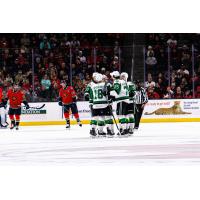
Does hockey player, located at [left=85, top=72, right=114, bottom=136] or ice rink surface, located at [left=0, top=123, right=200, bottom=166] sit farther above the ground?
hockey player, located at [left=85, top=72, right=114, bottom=136]

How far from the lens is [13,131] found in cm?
1454

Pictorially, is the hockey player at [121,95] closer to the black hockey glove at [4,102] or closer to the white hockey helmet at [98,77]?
the white hockey helmet at [98,77]

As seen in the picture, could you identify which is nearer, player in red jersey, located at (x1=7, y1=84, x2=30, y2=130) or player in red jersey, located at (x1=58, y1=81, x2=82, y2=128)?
player in red jersey, located at (x1=7, y1=84, x2=30, y2=130)

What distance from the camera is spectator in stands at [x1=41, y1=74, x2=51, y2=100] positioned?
16.4m

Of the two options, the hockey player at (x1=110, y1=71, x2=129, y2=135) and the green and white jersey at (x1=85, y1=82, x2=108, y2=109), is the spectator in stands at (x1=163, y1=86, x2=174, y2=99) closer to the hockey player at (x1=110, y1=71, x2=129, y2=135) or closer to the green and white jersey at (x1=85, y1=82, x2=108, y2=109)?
the hockey player at (x1=110, y1=71, x2=129, y2=135)

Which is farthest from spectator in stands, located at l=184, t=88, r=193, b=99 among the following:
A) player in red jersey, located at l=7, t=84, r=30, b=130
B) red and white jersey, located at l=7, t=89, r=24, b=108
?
red and white jersey, located at l=7, t=89, r=24, b=108

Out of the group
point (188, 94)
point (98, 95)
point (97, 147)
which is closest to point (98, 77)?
point (98, 95)

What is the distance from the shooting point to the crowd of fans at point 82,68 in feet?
53.8

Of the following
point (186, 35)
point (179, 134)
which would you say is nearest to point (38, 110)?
point (179, 134)

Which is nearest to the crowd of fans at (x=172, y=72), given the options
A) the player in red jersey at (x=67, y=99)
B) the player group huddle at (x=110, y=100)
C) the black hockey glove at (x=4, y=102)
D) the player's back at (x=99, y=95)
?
the player in red jersey at (x=67, y=99)

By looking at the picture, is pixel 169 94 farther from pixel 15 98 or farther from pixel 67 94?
pixel 15 98

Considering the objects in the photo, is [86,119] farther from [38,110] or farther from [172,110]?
[172,110]

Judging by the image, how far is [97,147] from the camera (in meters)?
10.6

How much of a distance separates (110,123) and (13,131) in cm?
337
